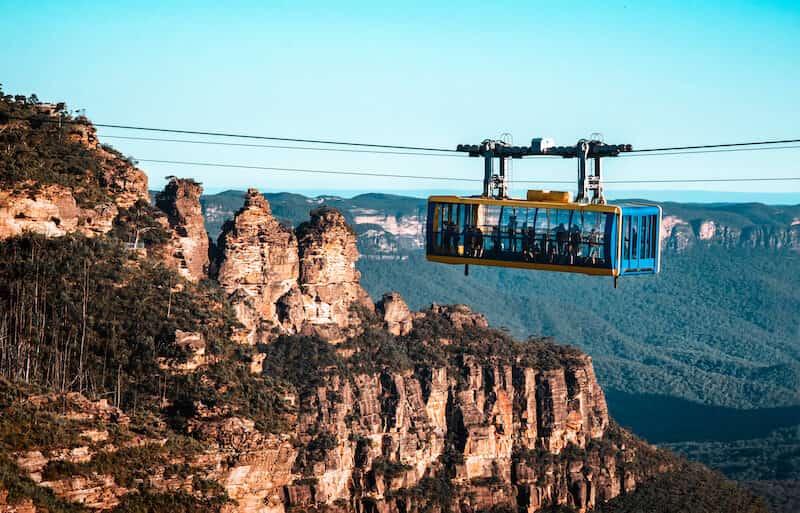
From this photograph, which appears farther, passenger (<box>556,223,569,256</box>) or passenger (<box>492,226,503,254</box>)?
passenger (<box>492,226,503,254</box>)

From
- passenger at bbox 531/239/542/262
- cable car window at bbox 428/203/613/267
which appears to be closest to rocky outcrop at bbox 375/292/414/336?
cable car window at bbox 428/203/613/267

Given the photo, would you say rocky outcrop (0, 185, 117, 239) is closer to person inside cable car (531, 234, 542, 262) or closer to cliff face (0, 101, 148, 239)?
cliff face (0, 101, 148, 239)

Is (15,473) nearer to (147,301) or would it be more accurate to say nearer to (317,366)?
(147,301)

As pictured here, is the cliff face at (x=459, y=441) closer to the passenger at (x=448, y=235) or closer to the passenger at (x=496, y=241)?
the passenger at (x=448, y=235)

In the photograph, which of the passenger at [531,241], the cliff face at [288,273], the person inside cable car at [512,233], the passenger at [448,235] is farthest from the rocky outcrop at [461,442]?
the passenger at [531,241]

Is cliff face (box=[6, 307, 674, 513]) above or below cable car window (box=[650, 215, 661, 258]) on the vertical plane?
below

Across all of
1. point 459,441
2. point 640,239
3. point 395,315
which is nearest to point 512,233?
point 640,239

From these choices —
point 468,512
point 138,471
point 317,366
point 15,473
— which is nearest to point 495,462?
point 468,512
